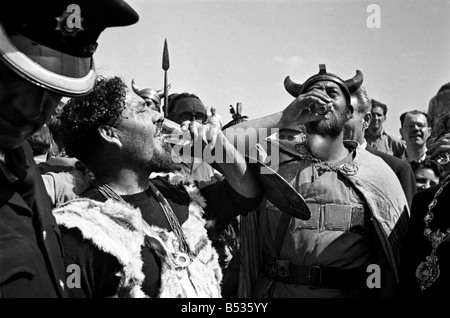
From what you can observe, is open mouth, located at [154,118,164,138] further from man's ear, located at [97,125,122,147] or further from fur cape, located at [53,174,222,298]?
fur cape, located at [53,174,222,298]

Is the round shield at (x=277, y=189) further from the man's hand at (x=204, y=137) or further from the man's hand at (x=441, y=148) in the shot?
the man's hand at (x=441, y=148)

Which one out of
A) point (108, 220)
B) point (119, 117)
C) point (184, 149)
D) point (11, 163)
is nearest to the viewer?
point (11, 163)

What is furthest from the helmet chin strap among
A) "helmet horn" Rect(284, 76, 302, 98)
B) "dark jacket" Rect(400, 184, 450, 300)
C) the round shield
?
"helmet horn" Rect(284, 76, 302, 98)

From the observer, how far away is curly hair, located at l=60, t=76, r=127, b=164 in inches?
103

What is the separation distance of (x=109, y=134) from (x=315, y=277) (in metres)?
1.56

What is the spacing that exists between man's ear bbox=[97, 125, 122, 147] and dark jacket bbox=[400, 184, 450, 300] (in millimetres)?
1552

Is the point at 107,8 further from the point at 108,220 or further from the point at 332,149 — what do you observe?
the point at 332,149

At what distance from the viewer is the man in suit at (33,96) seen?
1703 millimetres

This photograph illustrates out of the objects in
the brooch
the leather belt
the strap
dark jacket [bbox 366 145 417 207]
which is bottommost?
the leather belt

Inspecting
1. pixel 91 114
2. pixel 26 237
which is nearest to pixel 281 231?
pixel 91 114

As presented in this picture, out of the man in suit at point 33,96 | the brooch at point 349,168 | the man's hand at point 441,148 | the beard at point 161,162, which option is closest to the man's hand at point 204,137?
the beard at point 161,162

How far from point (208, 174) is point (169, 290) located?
1.94 metres

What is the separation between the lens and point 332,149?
12.9ft
